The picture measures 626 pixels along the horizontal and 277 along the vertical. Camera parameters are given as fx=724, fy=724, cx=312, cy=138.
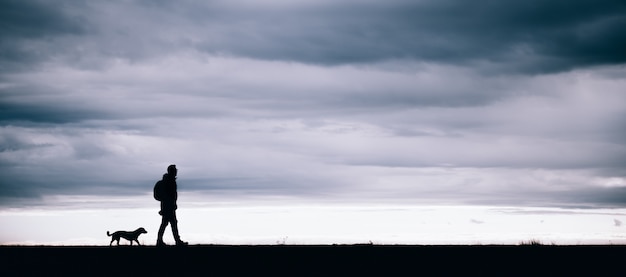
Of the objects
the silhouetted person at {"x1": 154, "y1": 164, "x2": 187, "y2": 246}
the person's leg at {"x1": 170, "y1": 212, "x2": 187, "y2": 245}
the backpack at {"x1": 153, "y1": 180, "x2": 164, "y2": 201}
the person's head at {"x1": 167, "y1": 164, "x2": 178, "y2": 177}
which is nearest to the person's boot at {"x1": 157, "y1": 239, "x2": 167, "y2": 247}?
the silhouetted person at {"x1": 154, "y1": 164, "x2": 187, "y2": 246}

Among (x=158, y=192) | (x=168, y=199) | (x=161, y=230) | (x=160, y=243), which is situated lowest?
(x=160, y=243)

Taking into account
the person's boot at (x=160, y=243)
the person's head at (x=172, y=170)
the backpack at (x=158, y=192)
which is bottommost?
the person's boot at (x=160, y=243)

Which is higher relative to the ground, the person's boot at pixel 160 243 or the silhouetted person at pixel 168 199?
the silhouetted person at pixel 168 199

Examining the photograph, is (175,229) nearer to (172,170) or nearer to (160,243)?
(160,243)

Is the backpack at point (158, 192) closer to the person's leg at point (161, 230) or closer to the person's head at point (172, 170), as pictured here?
the person's head at point (172, 170)

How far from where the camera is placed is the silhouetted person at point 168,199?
64.9 ft
